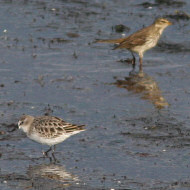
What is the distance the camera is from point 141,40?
22.7 meters

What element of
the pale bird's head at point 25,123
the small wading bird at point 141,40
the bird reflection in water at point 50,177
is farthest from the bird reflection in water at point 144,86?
the bird reflection in water at point 50,177

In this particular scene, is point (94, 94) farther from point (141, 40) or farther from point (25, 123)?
point (25, 123)

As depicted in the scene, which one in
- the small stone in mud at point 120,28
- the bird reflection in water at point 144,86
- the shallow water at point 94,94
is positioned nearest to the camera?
the shallow water at point 94,94

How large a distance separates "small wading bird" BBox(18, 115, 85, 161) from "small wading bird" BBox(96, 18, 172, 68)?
7.76 meters

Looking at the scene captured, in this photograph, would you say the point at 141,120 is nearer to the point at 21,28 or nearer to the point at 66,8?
the point at 21,28

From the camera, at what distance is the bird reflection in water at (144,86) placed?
1894 cm

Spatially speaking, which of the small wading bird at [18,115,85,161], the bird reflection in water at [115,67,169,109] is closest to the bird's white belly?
the small wading bird at [18,115,85,161]

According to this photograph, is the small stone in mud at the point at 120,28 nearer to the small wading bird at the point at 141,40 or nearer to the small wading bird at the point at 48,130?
the small wading bird at the point at 141,40

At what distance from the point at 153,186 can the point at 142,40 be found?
10.2 meters

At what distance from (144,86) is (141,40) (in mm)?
2848

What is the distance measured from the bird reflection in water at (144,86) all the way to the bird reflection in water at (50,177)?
16.2 feet

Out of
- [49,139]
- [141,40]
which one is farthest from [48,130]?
[141,40]

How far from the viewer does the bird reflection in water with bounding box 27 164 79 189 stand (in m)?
13.3

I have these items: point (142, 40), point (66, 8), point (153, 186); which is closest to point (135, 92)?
point (142, 40)
